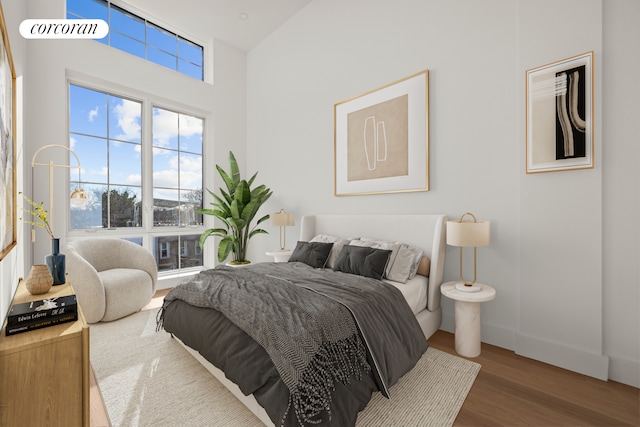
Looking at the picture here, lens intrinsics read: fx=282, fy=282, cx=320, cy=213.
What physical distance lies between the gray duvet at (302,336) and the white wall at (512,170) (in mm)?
1072

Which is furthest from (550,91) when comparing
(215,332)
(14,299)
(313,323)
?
(14,299)

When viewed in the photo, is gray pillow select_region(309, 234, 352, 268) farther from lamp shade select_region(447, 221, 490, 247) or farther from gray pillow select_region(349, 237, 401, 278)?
lamp shade select_region(447, 221, 490, 247)

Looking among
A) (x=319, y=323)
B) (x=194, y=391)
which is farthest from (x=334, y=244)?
(x=194, y=391)

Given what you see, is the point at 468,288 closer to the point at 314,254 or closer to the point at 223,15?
the point at 314,254

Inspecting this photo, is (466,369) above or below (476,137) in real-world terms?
below

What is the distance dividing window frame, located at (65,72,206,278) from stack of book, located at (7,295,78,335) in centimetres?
259

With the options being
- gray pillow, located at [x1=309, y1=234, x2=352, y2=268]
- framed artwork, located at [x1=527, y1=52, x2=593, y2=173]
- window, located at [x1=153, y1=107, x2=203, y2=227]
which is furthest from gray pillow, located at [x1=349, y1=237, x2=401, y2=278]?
window, located at [x1=153, y1=107, x2=203, y2=227]

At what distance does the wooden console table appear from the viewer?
1.09 metres

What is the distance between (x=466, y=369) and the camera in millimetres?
2031

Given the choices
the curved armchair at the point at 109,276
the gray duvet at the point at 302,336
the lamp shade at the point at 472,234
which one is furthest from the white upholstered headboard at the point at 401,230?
the curved armchair at the point at 109,276

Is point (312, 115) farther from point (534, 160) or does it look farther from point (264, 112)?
point (534, 160)

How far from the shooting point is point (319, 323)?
1555mm

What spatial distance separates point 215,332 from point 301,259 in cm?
142

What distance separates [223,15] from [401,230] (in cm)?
404
